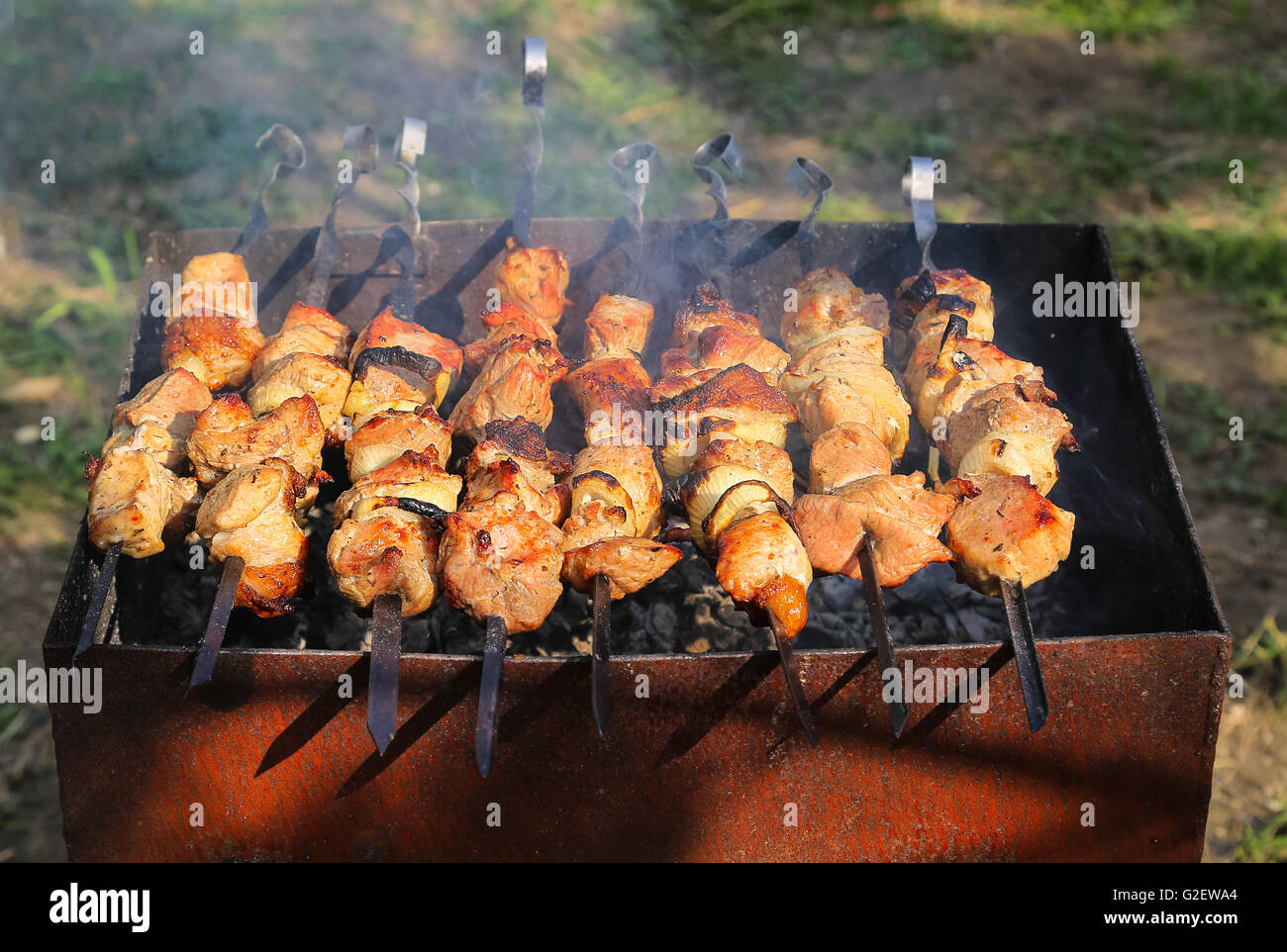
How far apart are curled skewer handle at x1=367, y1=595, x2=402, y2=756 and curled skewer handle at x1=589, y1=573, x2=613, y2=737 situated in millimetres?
401

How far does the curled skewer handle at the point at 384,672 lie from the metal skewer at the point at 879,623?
39.5 inches

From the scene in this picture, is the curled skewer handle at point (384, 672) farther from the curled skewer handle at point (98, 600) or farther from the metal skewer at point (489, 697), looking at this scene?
the curled skewer handle at point (98, 600)

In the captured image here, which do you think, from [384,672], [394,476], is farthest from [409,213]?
[384,672]

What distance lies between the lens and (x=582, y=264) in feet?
12.5

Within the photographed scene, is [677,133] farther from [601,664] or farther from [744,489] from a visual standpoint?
[601,664]

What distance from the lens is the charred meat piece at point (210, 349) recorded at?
126 inches

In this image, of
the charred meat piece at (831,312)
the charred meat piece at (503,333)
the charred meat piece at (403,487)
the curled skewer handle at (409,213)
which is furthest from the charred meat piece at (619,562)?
the curled skewer handle at (409,213)

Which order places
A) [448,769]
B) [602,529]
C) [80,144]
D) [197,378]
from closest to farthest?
[448,769]
[602,529]
[197,378]
[80,144]

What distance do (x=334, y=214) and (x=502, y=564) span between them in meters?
1.68

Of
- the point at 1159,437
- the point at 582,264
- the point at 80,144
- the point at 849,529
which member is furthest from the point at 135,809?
the point at 80,144

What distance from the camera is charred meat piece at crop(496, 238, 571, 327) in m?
3.53

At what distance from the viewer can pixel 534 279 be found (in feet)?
11.6
